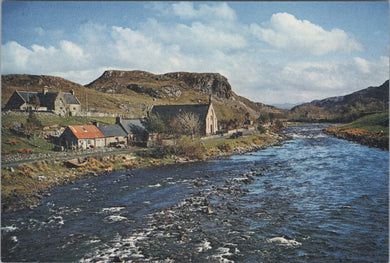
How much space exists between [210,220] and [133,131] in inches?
1462

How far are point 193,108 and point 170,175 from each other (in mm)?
36427

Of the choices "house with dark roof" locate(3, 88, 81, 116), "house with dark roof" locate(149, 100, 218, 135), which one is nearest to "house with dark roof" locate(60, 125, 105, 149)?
"house with dark roof" locate(149, 100, 218, 135)

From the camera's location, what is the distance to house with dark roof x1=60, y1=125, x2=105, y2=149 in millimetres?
40969

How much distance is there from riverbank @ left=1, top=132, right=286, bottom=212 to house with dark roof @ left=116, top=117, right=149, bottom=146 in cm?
866

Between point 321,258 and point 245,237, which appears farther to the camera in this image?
point 245,237

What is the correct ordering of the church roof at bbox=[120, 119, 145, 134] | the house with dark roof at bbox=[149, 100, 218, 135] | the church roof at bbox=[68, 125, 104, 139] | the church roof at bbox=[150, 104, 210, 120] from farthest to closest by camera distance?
1. the church roof at bbox=[150, 104, 210, 120]
2. the house with dark roof at bbox=[149, 100, 218, 135]
3. the church roof at bbox=[120, 119, 145, 134]
4. the church roof at bbox=[68, 125, 104, 139]

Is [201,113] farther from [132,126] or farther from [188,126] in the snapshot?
[132,126]

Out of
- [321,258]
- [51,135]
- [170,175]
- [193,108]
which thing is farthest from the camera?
→ [193,108]

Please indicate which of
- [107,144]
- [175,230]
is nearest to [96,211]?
[175,230]

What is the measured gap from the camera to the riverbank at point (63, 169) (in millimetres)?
23906

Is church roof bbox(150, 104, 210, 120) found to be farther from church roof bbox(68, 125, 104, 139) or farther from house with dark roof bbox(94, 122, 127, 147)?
church roof bbox(68, 125, 104, 139)

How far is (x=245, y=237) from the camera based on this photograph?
15.9 m

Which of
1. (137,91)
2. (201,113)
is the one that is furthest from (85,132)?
(137,91)

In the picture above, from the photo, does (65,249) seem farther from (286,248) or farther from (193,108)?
(193,108)
